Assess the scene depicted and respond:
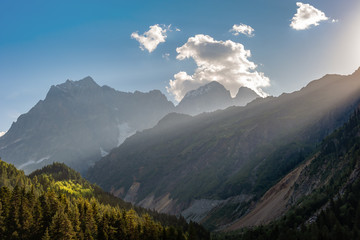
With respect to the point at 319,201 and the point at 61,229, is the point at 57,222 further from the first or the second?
the point at 319,201

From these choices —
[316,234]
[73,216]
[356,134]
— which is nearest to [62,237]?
[73,216]

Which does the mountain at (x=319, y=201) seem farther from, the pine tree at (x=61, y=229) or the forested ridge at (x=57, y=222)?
the pine tree at (x=61, y=229)

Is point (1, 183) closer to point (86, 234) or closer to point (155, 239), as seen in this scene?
point (86, 234)

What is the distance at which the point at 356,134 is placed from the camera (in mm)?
138125

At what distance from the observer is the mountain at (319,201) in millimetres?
76250

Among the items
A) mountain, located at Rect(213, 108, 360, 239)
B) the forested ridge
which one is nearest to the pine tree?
the forested ridge

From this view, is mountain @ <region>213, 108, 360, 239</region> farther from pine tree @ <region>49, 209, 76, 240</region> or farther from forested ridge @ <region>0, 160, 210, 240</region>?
pine tree @ <region>49, 209, 76, 240</region>

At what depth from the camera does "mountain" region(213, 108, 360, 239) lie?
76250 millimetres

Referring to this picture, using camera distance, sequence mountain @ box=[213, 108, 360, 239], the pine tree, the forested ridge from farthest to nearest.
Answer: mountain @ box=[213, 108, 360, 239]
the forested ridge
the pine tree

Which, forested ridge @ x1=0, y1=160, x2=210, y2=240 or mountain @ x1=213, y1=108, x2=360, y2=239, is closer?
forested ridge @ x1=0, y1=160, x2=210, y2=240

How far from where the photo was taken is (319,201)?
101 m

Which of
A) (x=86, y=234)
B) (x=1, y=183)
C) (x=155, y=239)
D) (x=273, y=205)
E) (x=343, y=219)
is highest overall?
(x=1, y=183)

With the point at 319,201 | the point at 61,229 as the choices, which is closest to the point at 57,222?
the point at 61,229

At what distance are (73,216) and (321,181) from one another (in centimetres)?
9323
